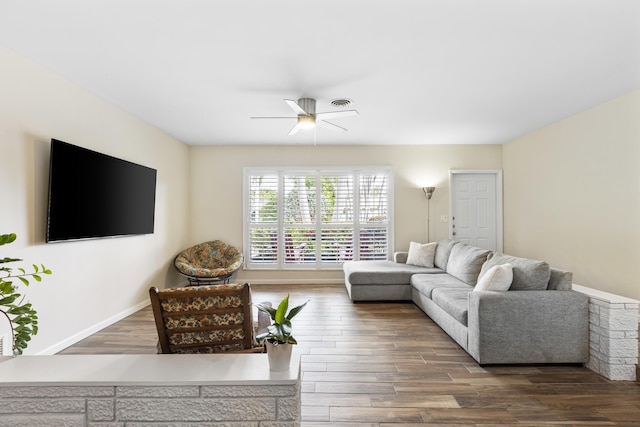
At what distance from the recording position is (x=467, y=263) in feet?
13.6

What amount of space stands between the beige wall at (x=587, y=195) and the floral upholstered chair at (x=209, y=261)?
189 inches

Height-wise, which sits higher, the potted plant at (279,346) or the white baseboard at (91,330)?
the potted plant at (279,346)

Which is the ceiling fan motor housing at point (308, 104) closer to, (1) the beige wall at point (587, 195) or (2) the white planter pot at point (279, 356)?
(2) the white planter pot at point (279, 356)

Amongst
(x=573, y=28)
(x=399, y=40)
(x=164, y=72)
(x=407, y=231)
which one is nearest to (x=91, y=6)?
(x=164, y=72)

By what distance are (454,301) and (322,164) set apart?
3573 millimetres

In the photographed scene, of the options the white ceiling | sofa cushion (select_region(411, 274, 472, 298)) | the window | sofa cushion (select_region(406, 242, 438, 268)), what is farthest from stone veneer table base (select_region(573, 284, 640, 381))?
the window

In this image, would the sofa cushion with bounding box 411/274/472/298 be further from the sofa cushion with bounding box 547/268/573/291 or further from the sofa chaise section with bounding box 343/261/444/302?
the sofa cushion with bounding box 547/268/573/291

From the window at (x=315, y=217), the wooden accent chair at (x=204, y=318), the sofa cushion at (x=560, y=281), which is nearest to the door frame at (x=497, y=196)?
the window at (x=315, y=217)

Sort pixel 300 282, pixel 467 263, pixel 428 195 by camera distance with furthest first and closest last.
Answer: pixel 300 282 → pixel 428 195 → pixel 467 263

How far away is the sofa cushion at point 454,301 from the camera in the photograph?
3076mm

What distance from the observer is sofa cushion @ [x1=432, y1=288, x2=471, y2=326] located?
3076 millimetres

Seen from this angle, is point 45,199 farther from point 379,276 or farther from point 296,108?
point 379,276

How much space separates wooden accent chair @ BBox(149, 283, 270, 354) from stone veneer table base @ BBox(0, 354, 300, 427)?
1.56 feet

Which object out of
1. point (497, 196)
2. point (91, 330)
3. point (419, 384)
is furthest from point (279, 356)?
point (497, 196)
